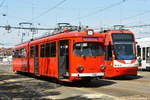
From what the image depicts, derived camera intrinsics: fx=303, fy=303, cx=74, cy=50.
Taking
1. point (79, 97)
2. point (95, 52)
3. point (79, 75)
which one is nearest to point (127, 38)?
point (95, 52)

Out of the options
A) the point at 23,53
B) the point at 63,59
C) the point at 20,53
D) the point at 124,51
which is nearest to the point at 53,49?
the point at 63,59

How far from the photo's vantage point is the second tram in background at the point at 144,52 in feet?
94.6

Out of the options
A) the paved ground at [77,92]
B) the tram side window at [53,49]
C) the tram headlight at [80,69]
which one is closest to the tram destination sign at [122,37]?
the paved ground at [77,92]

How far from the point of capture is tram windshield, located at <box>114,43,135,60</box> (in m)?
20.3

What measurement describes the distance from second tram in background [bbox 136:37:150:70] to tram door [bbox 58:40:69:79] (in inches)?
544

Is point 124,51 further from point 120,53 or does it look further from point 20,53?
point 20,53

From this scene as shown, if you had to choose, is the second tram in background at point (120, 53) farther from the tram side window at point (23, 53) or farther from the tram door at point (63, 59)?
the tram side window at point (23, 53)

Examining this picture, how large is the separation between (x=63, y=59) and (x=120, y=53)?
5213 millimetres

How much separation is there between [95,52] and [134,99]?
5.40 metres

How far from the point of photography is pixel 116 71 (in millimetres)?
20328

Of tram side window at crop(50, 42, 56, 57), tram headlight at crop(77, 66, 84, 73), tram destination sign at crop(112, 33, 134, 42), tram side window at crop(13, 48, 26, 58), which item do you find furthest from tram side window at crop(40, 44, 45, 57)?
tram side window at crop(13, 48, 26, 58)

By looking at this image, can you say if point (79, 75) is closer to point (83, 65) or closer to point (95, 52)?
point (83, 65)

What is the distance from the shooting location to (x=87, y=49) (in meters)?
16.1

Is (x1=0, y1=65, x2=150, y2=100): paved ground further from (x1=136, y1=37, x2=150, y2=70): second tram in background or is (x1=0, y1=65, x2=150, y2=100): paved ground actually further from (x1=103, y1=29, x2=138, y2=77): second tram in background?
(x1=136, y1=37, x2=150, y2=70): second tram in background
